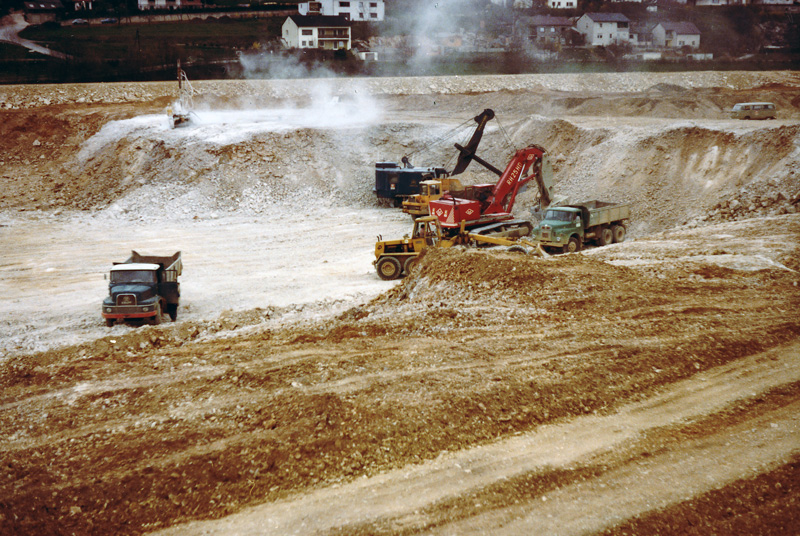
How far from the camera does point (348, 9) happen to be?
230ft

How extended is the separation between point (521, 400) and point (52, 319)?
13298 millimetres

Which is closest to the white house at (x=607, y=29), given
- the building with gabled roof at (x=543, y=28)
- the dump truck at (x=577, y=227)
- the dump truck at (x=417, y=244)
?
the building with gabled roof at (x=543, y=28)

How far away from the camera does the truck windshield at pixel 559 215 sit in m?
21.6

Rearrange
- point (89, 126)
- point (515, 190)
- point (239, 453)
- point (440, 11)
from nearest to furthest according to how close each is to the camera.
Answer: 1. point (239, 453)
2. point (515, 190)
3. point (89, 126)
4. point (440, 11)

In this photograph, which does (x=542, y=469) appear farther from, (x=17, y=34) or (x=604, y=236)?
(x=17, y=34)

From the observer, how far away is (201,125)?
36844 mm

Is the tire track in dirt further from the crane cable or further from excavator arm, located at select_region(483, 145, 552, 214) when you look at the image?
the crane cable

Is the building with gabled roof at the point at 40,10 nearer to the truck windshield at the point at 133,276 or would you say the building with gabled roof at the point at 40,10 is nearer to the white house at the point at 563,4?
the truck windshield at the point at 133,276

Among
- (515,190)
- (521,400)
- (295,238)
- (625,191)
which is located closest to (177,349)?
(521,400)

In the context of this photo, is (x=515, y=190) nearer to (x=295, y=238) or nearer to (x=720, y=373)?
(x=295, y=238)

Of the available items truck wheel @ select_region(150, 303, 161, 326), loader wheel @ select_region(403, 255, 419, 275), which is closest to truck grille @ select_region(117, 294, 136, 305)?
truck wheel @ select_region(150, 303, 161, 326)

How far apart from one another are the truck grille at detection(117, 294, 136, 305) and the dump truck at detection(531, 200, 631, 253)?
513 inches

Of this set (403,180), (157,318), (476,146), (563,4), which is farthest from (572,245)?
(563,4)

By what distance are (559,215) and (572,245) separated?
1.14 meters
